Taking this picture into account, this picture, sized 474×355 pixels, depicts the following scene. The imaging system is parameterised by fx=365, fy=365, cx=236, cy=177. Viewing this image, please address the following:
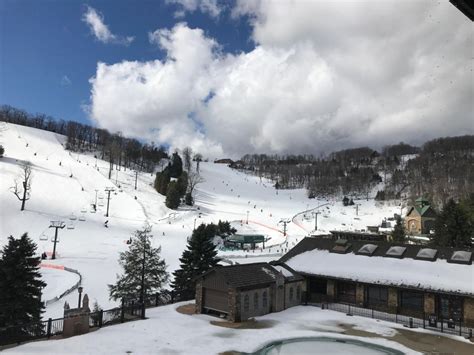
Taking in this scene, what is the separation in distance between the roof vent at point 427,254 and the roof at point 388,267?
10 centimetres

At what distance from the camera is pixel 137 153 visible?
142875 mm

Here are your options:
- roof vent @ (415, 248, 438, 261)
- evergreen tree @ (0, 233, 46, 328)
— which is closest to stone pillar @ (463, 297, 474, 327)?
roof vent @ (415, 248, 438, 261)

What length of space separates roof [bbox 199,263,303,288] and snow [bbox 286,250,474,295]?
3204mm

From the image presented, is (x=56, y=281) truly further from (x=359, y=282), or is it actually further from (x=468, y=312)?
(x=468, y=312)

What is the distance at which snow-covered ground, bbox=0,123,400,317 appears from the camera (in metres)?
45.3

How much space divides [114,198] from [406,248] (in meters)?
65.8

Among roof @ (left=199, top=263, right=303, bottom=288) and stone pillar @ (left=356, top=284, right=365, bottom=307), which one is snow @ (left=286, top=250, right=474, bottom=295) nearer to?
stone pillar @ (left=356, top=284, right=365, bottom=307)

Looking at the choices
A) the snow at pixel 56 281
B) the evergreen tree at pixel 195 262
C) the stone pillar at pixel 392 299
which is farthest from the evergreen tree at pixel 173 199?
the stone pillar at pixel 392 299

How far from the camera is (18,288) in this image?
21359 millimetres

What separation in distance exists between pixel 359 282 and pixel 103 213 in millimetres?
54655

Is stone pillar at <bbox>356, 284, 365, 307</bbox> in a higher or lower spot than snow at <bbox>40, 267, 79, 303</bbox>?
higher

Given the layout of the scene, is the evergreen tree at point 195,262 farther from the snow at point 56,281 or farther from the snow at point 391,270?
the snow at point 56,281

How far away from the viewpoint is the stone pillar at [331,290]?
29.1 m

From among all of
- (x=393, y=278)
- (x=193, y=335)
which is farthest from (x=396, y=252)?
(x=193, y=335)
